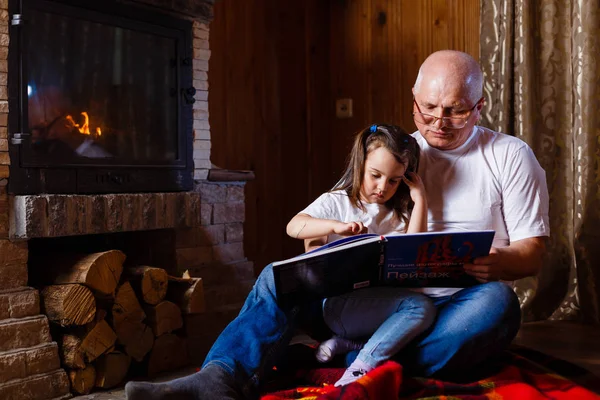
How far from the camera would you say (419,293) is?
5.41 feet

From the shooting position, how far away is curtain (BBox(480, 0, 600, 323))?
271 centimetres

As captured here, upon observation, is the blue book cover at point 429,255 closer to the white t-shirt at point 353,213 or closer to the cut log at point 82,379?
the white t-shirt at point 353,213

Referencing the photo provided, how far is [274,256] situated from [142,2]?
145 cm

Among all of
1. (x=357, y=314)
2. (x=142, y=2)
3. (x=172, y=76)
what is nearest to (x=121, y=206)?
(x=172, y=76)

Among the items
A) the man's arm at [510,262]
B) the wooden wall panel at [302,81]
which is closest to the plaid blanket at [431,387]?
the man's arm at [510,262]

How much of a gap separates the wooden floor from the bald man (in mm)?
391

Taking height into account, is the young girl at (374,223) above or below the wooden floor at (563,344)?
above

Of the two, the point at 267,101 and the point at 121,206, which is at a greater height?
the point at 267,101

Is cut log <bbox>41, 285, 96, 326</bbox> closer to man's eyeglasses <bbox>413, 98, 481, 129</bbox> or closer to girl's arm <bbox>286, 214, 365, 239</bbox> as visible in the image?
girl's arm <bbox>286, 214, 365, 239</bbox>

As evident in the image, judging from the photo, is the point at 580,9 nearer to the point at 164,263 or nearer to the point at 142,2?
the point at 142,2

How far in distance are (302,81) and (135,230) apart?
58.9 inches

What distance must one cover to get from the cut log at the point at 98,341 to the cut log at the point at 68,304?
5cm

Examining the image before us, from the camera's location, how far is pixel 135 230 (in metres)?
2.28

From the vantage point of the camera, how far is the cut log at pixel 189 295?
227 cm
